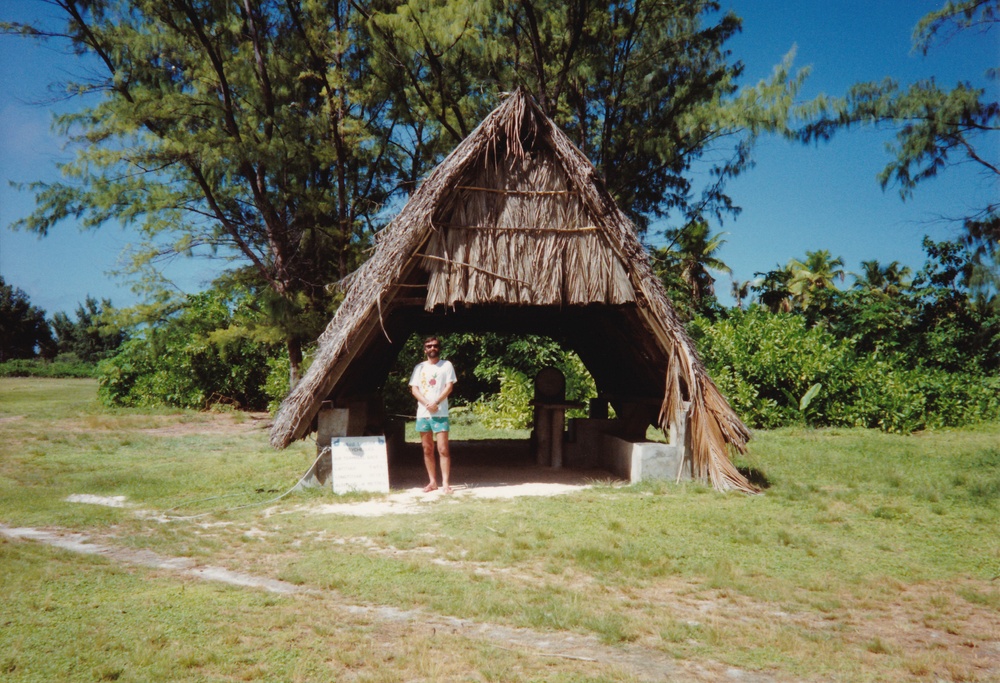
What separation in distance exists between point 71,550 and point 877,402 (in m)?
13.7

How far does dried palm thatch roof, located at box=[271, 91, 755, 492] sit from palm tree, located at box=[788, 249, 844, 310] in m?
24.2

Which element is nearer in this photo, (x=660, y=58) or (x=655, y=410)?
(x=655, y=410)

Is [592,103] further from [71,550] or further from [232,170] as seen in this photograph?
[71,550]

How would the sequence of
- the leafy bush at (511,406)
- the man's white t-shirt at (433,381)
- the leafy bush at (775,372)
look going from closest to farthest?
1. the man's white t-shirt at (433,381)
2. the leafy bush at (775,372)
3. the leafy bush at (511,406)

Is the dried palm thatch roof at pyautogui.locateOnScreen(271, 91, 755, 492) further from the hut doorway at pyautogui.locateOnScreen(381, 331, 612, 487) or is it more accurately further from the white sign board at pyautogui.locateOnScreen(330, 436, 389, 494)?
the hut doorway at pyautogui.locateOnScreen(381, 331, 612, 487)

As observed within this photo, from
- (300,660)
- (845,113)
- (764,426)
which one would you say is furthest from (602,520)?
(764,426)

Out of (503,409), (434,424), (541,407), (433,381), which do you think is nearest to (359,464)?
(434,424)

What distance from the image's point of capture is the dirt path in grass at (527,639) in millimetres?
3523

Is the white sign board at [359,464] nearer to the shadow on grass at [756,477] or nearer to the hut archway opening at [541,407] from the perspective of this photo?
the hut archway opening at [541,407]

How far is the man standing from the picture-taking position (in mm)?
8008

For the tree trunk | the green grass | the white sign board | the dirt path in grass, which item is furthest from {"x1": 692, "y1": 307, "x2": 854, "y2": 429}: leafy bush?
the dirt path in grass

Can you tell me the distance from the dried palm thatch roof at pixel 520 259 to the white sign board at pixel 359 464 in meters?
0.44

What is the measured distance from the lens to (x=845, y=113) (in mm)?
11070

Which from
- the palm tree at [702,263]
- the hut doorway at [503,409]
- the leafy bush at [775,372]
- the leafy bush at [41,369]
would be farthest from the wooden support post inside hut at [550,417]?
the leafy bush at [41,369]
